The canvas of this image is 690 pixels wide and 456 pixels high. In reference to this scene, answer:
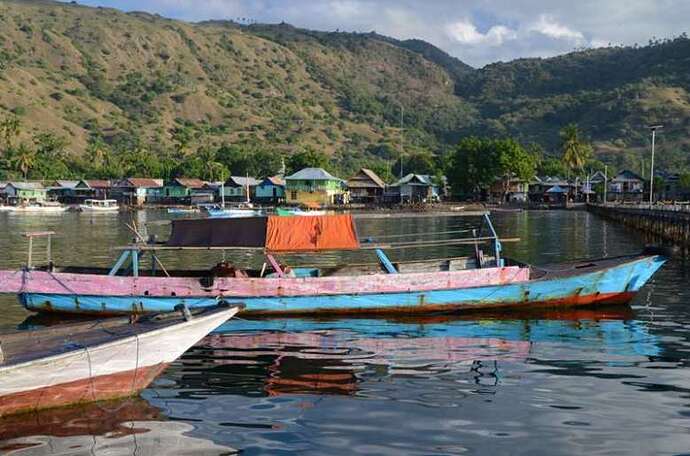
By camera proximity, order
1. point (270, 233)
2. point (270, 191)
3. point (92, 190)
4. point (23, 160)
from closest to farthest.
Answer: point (270, 233)
point (270, 191)
point (92, 190)
point (23, 160)

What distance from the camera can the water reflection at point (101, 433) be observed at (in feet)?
32.7

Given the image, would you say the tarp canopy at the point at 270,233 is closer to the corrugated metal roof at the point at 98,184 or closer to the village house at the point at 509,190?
the village house at the point at 509,190

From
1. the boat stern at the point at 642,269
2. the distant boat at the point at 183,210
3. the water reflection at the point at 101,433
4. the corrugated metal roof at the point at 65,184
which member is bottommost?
the water reflection at the point at 101,433

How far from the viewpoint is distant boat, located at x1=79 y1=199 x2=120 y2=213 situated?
112000mm

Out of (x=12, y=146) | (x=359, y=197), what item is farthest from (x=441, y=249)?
(x=12, y=146)

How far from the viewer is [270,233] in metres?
19.1

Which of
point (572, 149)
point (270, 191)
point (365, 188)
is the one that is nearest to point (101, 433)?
point (270, 191)

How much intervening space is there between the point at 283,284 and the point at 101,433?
28.4ft

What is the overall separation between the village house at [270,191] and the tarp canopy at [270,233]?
99216 millimetres

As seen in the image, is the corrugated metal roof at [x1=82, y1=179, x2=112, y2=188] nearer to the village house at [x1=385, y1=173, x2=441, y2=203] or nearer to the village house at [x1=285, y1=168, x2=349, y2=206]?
the village house at [x1=285, y1=168, x2=349, y2=206]

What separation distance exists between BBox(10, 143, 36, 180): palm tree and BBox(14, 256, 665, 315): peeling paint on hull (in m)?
125

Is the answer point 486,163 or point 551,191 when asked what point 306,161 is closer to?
point 486,163

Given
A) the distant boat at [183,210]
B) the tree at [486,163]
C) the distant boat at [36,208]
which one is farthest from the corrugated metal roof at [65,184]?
the tree at [486,163]

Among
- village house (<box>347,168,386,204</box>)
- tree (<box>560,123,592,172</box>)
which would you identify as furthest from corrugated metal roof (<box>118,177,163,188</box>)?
tree (<box>560,123,592,172</box>)
